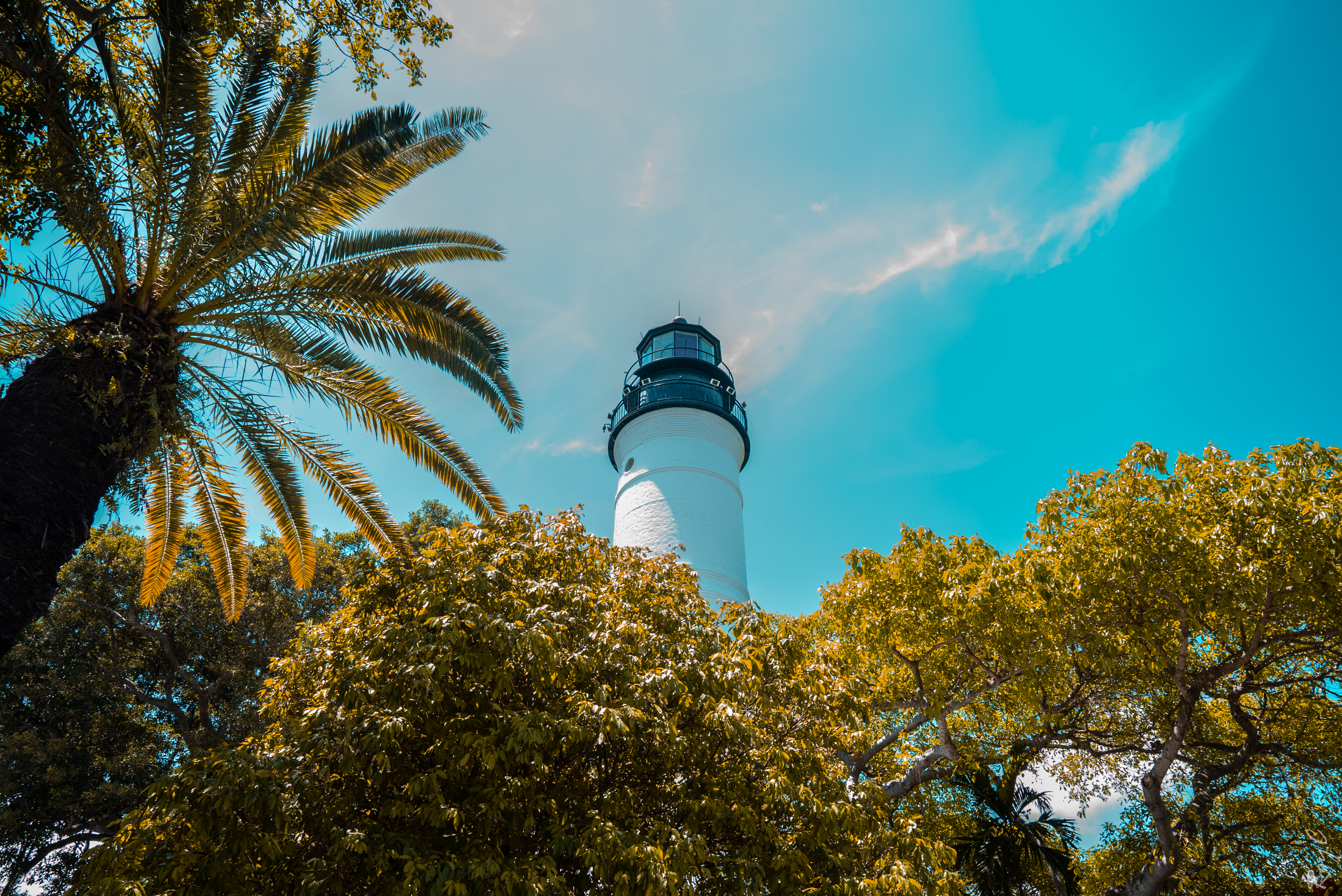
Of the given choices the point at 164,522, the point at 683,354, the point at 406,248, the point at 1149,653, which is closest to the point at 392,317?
the point at 406,248

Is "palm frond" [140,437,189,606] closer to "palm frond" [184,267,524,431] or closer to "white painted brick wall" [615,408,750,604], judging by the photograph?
"palm frond" [184,267,524,431]

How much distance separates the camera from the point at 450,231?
8.42m

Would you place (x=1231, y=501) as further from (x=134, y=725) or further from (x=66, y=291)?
(x=134, y=725)

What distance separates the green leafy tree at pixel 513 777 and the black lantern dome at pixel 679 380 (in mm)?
13426

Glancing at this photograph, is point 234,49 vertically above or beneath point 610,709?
above

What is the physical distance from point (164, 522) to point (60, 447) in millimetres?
3754

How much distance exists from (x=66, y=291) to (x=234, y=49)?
108 inches

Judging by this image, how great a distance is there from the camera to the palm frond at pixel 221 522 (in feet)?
25.8

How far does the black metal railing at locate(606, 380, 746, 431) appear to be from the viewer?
20234 millimetres

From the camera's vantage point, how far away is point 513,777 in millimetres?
5664

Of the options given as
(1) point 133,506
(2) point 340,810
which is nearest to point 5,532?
(1) point 133,506

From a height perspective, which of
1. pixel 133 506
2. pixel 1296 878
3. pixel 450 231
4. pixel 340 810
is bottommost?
pixel 1296 878

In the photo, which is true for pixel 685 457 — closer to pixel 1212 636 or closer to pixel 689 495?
pixel 689 495

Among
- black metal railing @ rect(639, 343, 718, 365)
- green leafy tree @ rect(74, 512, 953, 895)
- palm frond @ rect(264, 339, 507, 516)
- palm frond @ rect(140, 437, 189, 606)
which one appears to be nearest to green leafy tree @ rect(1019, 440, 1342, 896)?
green leafy tree @ rect(74, 512, 953, 895)
